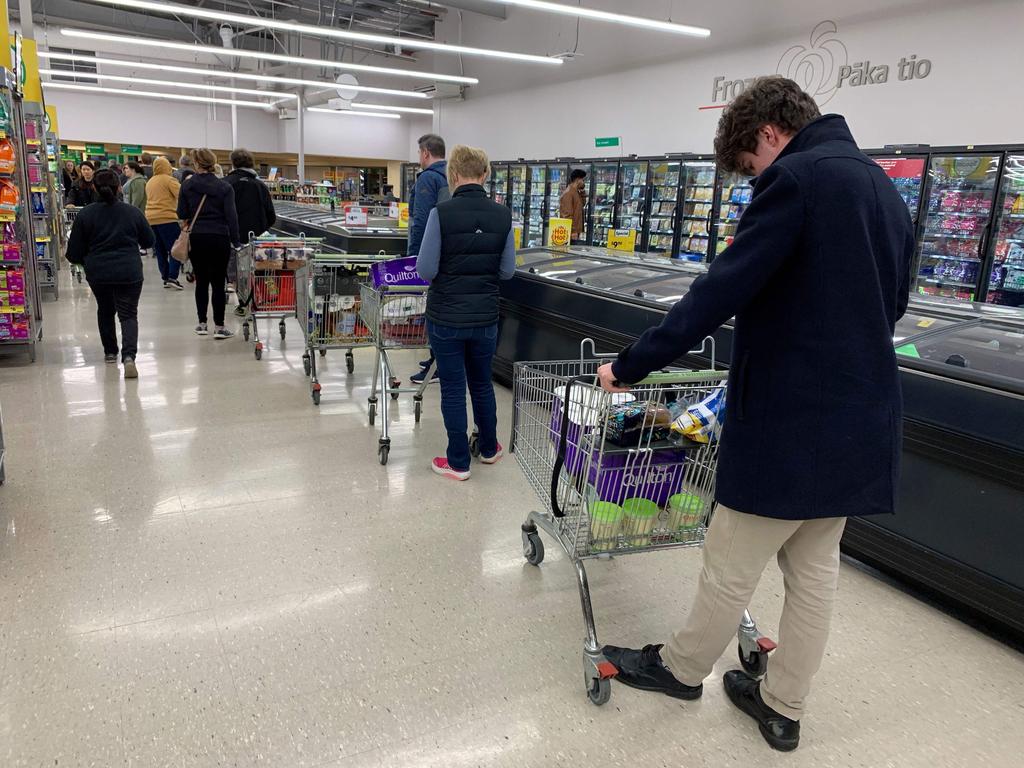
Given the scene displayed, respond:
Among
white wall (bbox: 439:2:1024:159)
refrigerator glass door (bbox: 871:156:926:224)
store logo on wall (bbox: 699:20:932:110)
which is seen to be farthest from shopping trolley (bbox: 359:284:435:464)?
store logo on wall (bbox: 699:20:932:110)

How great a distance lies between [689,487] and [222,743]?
150 cm

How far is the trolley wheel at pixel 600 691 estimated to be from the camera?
2004 mm

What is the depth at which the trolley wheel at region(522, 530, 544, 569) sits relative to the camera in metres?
2.71

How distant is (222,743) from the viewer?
1826 mm

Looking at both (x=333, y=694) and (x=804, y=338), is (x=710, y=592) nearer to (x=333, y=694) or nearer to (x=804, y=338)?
(x=804, y=338)

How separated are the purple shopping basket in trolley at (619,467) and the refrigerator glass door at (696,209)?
300 inches

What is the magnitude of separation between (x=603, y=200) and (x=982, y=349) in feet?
29.0

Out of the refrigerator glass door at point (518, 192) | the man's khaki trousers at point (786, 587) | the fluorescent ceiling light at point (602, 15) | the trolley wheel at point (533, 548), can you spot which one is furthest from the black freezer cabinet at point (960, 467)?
the refrigerator glass door at point (518, 192)

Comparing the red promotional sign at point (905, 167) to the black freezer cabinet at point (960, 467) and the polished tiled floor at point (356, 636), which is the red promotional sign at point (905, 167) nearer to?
the black freezer cabinet at point (960, 467)

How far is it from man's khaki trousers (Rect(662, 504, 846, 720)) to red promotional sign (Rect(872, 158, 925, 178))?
605cm

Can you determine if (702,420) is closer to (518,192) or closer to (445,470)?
(445,470)

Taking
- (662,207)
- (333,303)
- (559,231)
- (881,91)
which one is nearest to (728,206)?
(662,207)

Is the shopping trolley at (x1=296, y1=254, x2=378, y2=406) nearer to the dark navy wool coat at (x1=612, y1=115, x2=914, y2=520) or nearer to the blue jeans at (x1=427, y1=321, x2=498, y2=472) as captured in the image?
the blue jeans at (x1=427, y1=321, x2=498, y2=472)

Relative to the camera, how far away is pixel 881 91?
7.71 metres
